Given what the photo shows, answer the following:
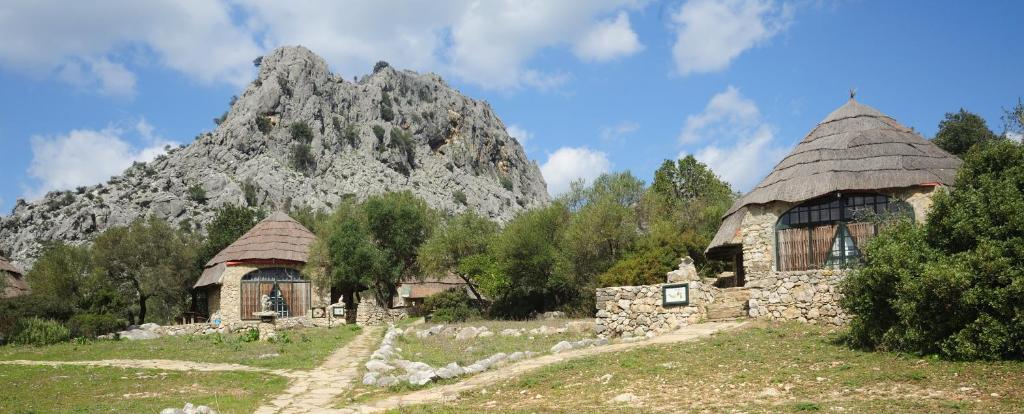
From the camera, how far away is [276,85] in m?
103

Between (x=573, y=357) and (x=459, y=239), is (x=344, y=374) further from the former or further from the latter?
(x=459, y=239)

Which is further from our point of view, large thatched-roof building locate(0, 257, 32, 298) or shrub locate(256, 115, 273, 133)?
shrub locate(256, 115, 273, 133)

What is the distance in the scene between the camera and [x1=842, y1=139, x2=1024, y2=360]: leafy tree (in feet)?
31.8

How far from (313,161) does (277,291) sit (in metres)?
59.9

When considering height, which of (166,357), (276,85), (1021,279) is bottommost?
(166,357)

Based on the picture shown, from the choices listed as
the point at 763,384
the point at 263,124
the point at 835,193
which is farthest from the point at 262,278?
the point at 263,124

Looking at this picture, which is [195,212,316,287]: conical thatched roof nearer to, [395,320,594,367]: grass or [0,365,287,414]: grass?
[395,320,594,367]: grass

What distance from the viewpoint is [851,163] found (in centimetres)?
2292

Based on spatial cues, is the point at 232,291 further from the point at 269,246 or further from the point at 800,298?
the point at 800,298

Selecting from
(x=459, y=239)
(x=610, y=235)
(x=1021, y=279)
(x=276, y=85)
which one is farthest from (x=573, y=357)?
(x=276, y=85)

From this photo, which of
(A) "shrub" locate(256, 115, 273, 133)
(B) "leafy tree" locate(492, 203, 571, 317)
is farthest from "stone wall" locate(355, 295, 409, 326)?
(A) "shrub" locate(256, 115, 273, 133)

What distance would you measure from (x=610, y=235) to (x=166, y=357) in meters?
17.2

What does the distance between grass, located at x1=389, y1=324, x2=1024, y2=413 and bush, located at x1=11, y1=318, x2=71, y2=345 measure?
73.2 ft

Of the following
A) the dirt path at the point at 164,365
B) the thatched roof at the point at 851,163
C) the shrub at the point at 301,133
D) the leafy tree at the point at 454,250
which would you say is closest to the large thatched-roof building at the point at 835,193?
the thatched roof at the point at 851,163
